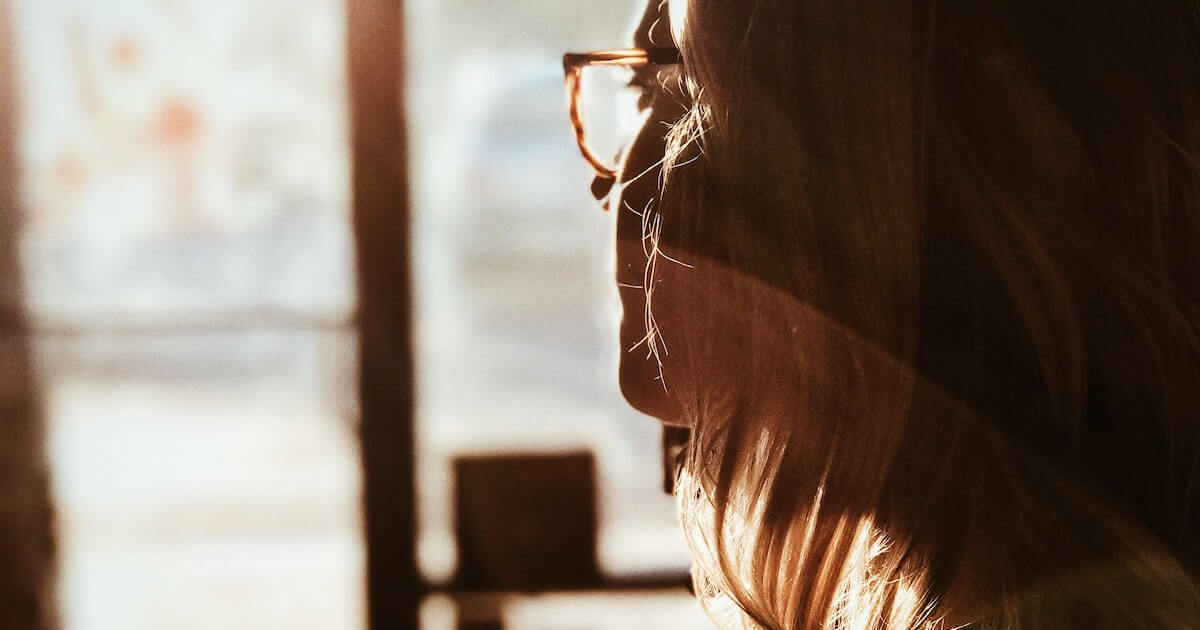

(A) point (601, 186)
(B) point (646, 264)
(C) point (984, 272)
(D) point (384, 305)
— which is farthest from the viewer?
(D) point (384, 305)

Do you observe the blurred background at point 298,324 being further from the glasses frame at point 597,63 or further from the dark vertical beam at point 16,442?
the glasses frame at point 597,63

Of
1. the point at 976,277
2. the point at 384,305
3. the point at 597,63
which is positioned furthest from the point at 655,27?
the point at 384,305

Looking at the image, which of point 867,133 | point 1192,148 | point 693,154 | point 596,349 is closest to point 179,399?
point 596,349

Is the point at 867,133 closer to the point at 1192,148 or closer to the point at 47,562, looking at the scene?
the point at 1192,148

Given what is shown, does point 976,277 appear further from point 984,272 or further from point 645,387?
point 645,387

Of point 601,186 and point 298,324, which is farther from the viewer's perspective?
point 298,324

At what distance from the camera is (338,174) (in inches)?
55.8

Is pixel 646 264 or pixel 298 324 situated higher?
pixel 646 264

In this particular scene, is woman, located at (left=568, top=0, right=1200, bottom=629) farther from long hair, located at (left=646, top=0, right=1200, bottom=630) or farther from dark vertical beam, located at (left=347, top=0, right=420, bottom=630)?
dark vertical beam, located at (left=347, top=0, right=420, bottom=630)

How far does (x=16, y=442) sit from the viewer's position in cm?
151

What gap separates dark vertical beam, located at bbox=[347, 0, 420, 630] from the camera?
4.54 ft

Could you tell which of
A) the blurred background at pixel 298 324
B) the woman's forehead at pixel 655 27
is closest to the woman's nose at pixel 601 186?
the woman's forehead at pixel 655 27

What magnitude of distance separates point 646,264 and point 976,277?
224 mm

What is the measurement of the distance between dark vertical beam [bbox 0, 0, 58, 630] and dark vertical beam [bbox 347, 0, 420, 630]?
0.62 meters
